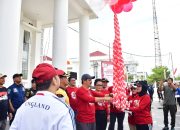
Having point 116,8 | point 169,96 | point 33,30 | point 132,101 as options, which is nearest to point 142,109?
point 132,101

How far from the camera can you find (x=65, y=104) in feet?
5.51

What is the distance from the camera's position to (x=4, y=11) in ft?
19.7

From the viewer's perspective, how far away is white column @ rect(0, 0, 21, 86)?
5.84 meters

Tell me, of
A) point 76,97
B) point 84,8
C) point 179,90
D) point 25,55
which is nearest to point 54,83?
point 76,97

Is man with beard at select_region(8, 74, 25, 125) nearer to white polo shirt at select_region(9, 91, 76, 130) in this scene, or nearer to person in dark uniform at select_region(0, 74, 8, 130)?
person in dark uniform at select_region(0, 74, 8, 130)

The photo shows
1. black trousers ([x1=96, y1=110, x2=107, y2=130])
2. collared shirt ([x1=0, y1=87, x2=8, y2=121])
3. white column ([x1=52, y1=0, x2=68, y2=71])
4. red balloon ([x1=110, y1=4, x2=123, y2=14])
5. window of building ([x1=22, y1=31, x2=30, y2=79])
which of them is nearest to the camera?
collared shirt ([x1=0, y1=87, x2=8, y2=121])

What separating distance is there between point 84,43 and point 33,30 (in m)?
3.20

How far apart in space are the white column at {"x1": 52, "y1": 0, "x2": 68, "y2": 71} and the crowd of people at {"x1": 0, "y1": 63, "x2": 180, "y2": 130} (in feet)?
7.66

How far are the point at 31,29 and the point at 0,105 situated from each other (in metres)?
8.13

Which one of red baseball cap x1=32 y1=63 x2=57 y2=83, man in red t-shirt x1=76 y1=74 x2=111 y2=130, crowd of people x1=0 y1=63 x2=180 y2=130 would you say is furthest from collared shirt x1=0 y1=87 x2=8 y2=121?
red baseball cap x1=32 y1=63 x2=57 y2=83

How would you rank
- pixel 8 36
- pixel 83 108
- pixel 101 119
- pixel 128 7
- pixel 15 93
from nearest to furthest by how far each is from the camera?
pixel 83 108
pixel 15 93
pixel 128 7
pixel 8 36
pixel 101 119

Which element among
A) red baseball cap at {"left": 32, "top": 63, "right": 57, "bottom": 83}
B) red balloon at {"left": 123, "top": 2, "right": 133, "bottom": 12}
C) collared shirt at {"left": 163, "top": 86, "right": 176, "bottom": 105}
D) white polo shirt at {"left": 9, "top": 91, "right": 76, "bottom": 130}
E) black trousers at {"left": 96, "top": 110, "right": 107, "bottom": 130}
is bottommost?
black trousers at {"left": 96, "top": 110, "right": 107, "bottom": 130}

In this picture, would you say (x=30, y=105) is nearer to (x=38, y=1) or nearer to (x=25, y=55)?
(x=38, y=1)

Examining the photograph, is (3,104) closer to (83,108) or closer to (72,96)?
(72,96)
